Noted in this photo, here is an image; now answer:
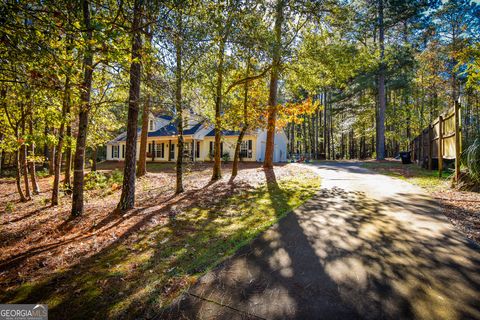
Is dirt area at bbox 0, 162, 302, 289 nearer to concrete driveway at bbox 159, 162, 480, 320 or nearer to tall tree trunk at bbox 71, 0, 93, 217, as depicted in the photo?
tall tree trunk at bbox 71, 0, 93, 217

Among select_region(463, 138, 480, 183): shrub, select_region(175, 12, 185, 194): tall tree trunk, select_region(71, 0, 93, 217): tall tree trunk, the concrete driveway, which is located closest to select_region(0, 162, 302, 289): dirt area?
select_region(71, 0, 93, 217): tall tree trunk

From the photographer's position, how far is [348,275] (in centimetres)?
268

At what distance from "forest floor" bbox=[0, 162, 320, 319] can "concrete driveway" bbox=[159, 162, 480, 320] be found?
0.42 meters

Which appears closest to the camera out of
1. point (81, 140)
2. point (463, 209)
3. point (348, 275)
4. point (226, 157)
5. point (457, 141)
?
point (348, 275)

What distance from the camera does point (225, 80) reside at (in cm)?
951

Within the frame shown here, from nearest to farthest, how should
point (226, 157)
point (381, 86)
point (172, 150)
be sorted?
point (381, 86), point (226, 157), point (172, 150)

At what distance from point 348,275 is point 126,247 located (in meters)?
3.51

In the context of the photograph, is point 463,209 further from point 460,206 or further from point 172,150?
point 172,150

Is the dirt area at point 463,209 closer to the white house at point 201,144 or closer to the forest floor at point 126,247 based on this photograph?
the forest floor at point 126,247

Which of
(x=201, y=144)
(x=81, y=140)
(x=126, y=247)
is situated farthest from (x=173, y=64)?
(x=201, y=144)

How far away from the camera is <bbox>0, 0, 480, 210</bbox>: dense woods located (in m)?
3.26

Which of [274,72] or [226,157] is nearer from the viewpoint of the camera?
[274,72]

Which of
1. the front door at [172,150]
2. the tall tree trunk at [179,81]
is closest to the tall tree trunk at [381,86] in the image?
the tall tree trunk at [179,81]

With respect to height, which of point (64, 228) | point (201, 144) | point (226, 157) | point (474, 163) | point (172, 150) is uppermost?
point (201, 144)
